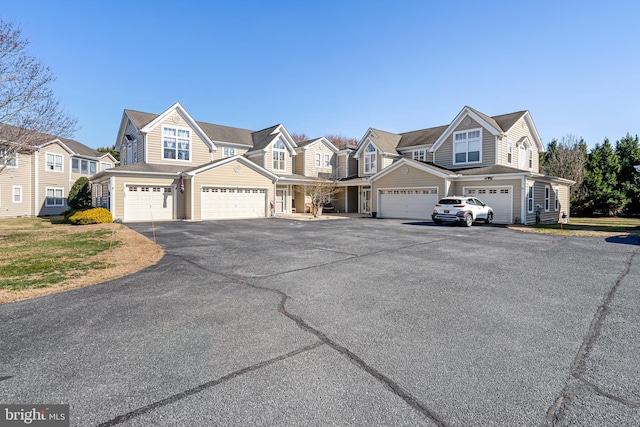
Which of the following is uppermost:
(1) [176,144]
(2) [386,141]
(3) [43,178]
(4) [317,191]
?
(2) [386,141]

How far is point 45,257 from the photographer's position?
29.2 ft

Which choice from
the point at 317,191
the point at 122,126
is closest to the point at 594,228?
the point at 317,191

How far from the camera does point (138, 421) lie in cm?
247

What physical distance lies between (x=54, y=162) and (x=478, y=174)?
36303 millimetres

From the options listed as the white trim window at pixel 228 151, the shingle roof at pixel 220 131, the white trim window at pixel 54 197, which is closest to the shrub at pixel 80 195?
the white trim window at pixel 54 197

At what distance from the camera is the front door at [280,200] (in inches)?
1108

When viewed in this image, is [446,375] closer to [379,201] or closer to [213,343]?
[213,343]

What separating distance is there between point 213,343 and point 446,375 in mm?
2613

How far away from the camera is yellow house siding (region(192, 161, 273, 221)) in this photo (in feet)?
69.7

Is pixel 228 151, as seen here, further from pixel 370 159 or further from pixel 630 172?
pixel 630 172

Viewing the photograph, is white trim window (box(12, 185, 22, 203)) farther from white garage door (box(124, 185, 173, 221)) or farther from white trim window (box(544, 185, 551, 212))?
white trim window (box(544, 185, 551, 212))

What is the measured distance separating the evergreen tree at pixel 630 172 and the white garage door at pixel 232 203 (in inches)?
1262

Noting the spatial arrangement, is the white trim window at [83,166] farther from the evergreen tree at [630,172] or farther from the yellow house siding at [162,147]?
the evergreen tree at [630,172]

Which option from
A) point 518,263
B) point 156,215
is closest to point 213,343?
point 518,263
